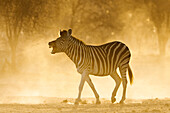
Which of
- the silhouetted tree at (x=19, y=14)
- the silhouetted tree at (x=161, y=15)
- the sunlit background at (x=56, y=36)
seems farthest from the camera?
the silhouetted tree at (x=161, y=15)

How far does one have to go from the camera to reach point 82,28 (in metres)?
27.2

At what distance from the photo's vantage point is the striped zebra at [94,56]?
1064 centimetres

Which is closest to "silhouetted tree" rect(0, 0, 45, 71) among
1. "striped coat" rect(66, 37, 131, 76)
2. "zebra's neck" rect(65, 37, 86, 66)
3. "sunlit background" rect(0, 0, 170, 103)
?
"sunlit background" rect(0, 0, 170, 103)

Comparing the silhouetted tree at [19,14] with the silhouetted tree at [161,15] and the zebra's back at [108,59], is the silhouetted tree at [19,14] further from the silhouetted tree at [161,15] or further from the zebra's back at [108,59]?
the zebra's back at [108,59]

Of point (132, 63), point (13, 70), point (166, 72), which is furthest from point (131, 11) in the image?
point (13, 70)

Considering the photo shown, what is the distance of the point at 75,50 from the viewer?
35.3ft

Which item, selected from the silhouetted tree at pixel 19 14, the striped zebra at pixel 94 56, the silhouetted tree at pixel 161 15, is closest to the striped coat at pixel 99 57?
the striped zebra at pixel 94 56

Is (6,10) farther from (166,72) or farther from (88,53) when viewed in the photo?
(88,53)

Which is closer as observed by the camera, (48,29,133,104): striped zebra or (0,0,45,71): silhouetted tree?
(48,29,133,104): striped zebra

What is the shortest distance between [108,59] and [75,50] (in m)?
1.07

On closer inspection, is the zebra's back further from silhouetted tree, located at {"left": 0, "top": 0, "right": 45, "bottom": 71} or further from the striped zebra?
silhouetted tree, located at {"left": 0, "top": 0, "right": 45, "bottom": 71}

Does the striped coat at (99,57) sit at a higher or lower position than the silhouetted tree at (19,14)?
lower

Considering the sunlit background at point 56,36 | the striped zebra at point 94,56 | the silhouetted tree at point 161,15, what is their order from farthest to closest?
the silhouetted tree at point 161,15 < the sunlit background at point 56,36 < the striped zebra at point 94,56

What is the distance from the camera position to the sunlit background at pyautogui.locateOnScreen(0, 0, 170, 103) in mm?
20484
